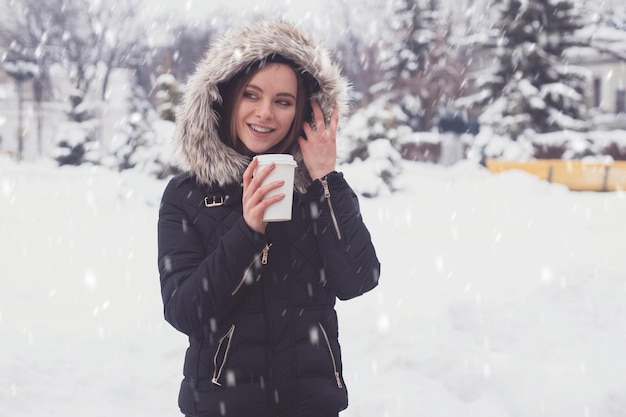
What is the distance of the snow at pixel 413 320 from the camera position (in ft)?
13.8

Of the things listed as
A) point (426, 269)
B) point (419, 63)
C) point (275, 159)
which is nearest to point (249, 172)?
point (275, 159)

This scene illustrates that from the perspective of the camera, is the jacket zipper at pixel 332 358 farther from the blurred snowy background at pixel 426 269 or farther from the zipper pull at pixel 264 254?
the blurred snowy background at pixel 426 269

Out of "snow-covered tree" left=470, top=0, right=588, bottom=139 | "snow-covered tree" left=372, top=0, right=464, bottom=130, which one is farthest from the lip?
"snow-covered tree" left=372, top=0, right=464, bottom=130

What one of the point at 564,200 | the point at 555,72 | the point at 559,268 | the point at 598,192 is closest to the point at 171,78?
the point at 564,200

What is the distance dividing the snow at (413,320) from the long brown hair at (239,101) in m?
2.45

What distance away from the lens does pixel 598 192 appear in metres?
14.8

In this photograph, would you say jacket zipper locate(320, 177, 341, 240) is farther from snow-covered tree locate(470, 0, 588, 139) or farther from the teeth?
snow-covered tree locate(470, 0, 588, 139)

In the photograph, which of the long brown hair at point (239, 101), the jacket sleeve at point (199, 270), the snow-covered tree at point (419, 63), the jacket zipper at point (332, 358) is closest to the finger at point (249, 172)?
the jacket sleeve at point (199, 270)

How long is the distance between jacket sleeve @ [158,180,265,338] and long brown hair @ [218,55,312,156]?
0.31 metres

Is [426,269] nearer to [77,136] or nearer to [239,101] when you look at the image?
[239,101]

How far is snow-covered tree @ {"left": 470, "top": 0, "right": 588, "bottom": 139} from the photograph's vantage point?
839 inches

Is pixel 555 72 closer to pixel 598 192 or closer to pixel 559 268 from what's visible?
pixel 598 192

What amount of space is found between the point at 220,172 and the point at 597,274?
5.91 m

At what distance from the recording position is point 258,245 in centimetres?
176
